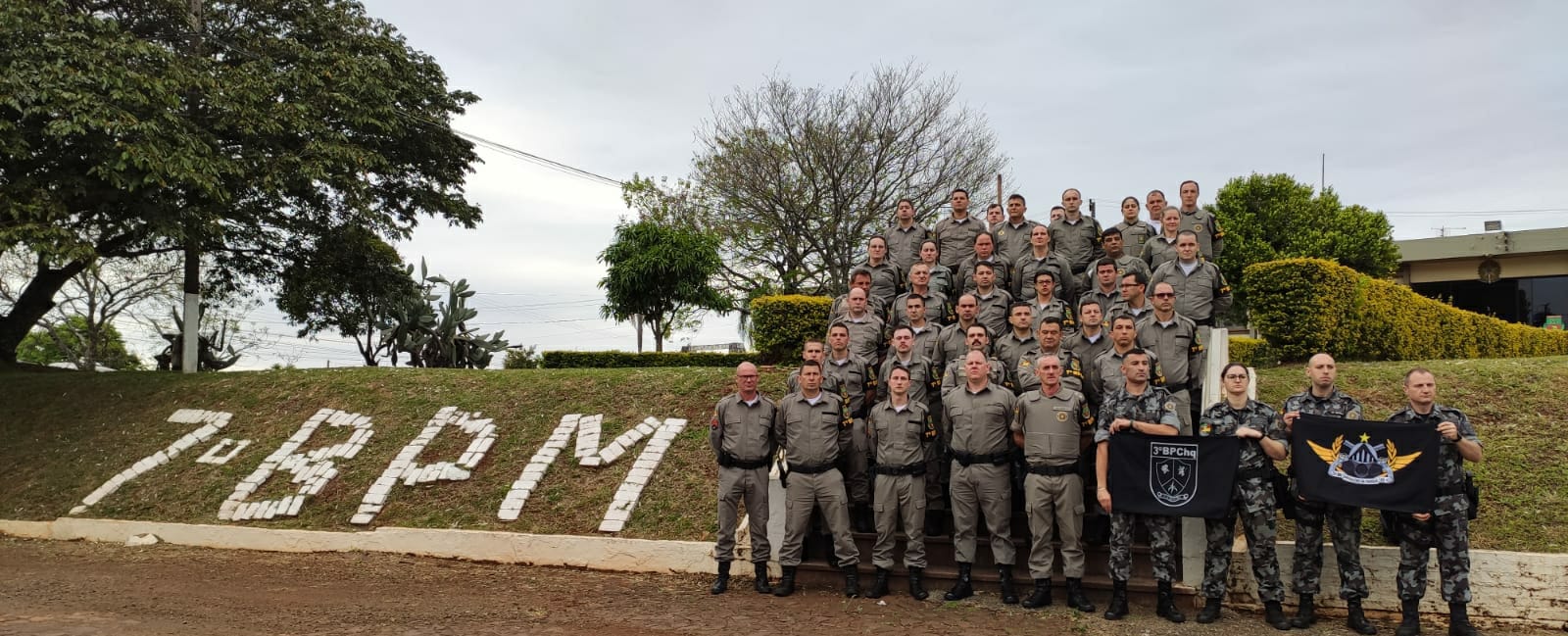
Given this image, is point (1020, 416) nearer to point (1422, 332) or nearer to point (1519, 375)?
point (1519, 375)

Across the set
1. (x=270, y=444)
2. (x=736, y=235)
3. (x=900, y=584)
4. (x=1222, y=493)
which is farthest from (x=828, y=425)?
(x=736, y=235)

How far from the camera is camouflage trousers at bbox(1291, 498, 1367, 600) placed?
5.81 metres

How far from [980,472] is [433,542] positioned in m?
5.67

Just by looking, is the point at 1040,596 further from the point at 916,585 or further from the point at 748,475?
the point at 748,475

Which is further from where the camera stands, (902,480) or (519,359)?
(519,359)

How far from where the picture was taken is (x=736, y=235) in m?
26.5

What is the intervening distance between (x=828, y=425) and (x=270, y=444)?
843 cm

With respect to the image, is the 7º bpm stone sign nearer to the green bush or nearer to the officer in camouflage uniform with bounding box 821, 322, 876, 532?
the officer in camouflage uniform with bounding box 821, 322, 876, 532

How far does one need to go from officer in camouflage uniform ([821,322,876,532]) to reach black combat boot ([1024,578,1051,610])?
60.2 inches

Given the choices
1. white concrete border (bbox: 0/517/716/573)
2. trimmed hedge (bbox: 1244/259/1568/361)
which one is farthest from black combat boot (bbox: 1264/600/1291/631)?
trimmed hedge (bbox: 1244/259/1568/361)

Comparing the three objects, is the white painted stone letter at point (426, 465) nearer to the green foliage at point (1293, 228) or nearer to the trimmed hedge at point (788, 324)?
the trimmed hedge at point (788, 324)

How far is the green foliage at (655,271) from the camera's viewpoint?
21.5 meters

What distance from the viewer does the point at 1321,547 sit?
596 cm

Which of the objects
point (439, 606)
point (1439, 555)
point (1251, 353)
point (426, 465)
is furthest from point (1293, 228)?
point (439, 606)
